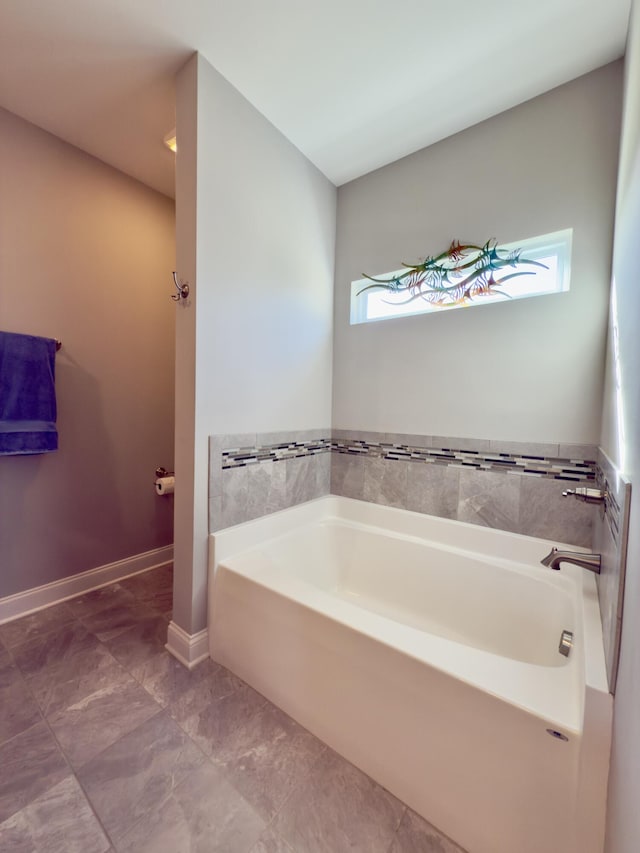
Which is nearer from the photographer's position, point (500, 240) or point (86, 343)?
point (500, 240)

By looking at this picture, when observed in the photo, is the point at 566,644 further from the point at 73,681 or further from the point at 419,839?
the point at 73,681

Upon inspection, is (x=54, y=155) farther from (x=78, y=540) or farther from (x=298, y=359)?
A: (x=78, y=540)

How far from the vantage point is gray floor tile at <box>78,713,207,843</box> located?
96 centimetres

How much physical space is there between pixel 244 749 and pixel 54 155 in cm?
294

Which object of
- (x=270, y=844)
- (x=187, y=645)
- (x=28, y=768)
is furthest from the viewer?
(x=187, y=645)

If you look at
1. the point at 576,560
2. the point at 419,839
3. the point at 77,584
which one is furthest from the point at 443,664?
the point at 77,584

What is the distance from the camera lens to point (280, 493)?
193 centimetres

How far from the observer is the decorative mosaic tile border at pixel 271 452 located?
164 centimetres

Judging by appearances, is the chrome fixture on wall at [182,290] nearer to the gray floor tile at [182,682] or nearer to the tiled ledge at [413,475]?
the tiled ledge at [413,475]

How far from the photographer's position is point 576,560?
3.92ft

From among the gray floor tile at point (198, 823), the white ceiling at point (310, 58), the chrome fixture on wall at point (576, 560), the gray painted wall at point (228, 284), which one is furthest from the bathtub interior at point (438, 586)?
the white ceiling at point (310, 58)

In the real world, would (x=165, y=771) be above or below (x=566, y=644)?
below

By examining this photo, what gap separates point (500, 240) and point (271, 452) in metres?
1.63

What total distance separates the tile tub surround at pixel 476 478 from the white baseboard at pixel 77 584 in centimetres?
144
